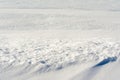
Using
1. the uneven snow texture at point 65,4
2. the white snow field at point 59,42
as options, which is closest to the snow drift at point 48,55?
the white snow field at point 59,42

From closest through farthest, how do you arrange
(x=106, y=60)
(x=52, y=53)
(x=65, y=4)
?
1. (x=106, y=60)
2. (x=52, y=53)
3. (x=65, y=4)

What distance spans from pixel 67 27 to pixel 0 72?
3.31 meters

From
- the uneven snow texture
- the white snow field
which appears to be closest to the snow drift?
the white snow field

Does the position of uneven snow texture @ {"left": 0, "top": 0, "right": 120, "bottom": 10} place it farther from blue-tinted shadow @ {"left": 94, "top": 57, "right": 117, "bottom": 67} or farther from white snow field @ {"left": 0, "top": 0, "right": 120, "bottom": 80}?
blue-tinted shadow @ {"left": 94, "top": 57, "right": 117, "bottom": 67}

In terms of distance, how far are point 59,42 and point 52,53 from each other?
2.56 ft

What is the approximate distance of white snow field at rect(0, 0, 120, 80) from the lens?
4.80 metres

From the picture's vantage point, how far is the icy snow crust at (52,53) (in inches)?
196

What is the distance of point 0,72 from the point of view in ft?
15.4

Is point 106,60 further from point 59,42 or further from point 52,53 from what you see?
point 59,42

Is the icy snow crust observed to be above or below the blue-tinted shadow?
above

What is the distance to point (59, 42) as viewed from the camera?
619 centimetres

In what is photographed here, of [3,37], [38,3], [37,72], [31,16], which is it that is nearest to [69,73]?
[37,72]

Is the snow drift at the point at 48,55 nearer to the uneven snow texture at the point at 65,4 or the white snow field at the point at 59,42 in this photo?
the white snow field at the point at 59,42

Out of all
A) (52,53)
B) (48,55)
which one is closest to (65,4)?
(52,53)
